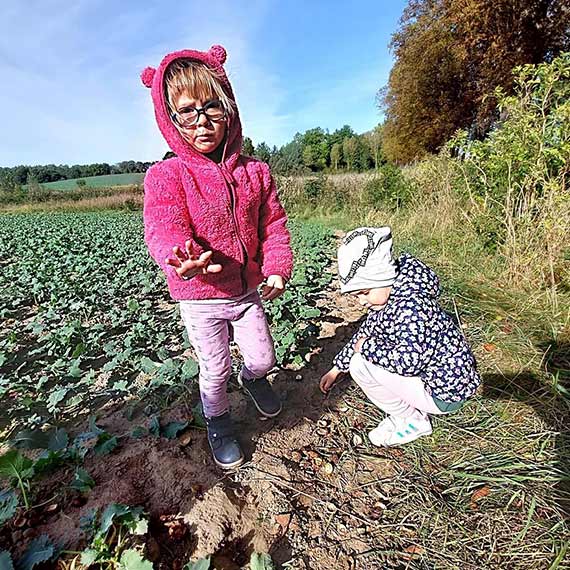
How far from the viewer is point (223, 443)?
181 centimetres

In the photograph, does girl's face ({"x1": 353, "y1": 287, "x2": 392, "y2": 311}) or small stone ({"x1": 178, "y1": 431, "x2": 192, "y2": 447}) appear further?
small stone ({"x1": 178, "y1": 431, "x2": 192, "y2": 447})

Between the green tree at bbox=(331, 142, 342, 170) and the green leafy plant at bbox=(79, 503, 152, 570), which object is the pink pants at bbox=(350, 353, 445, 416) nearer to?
the green leafy plant at bbox=(79, 503, 152, 570)

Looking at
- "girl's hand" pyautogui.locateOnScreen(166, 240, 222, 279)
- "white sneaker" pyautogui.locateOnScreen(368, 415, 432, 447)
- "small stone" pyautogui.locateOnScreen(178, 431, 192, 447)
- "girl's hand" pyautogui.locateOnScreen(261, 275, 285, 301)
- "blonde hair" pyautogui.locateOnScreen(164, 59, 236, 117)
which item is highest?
"blonde hair" pyautogui.locateOnScreen(164, 59, 236, 117)

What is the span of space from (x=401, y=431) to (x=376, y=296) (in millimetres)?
784

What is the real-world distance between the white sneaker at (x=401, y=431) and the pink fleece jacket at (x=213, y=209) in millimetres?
983

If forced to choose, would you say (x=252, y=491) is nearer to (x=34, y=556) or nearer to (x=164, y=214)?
(x=34, y=556)

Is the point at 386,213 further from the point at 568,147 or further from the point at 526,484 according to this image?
the point at 526,484

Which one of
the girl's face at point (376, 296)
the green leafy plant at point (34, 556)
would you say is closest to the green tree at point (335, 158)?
the girl's face at point (376, 296)

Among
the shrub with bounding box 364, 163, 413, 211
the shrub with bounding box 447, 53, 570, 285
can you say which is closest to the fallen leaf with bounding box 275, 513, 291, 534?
the shrub with bounding box 447, 53, 570, 285

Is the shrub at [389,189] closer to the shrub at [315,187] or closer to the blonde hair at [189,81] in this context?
the shrub at [315,187]

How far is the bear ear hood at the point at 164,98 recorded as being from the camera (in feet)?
4.82

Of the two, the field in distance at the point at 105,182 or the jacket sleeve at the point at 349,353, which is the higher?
the field in distance at the point at 105,182

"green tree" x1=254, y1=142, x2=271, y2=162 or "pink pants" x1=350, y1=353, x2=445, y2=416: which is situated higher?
"green tree" x1=254, y1=142, x2=271, y2=162

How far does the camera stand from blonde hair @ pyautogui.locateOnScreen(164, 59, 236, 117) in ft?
4.85
